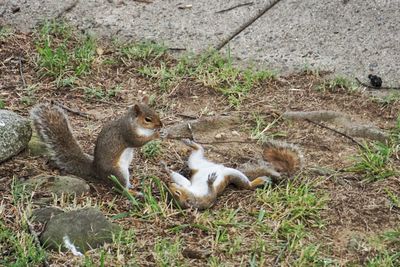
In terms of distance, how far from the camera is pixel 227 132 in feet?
15.0

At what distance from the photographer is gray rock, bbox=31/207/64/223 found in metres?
3.50

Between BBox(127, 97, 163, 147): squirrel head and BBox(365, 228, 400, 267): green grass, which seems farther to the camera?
BBox(127, 97, 163, 147): squirrel head

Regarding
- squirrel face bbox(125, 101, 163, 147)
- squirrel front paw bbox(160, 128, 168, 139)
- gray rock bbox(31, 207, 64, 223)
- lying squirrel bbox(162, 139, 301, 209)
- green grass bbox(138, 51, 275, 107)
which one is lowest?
green grass bbox(138, 51, 275, 107)

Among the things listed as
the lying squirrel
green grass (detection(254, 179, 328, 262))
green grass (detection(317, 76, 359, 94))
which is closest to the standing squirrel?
the lying squirrel

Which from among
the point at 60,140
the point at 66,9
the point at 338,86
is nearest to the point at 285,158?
the point at 60,140

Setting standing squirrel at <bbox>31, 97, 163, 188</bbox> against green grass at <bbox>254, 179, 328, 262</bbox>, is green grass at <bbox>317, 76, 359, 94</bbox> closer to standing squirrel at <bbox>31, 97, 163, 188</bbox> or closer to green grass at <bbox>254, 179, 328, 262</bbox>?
green grass at <bbox>254, 179, 328, 262</bbox>

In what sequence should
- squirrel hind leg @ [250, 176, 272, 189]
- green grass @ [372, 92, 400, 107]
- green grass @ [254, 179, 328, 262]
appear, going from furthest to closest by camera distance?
green grass @ [372, 92, 400, 107] < squirrel hind leg @ [250, 176, 272, 189] < green grass @ [254, 179, 328, 262]

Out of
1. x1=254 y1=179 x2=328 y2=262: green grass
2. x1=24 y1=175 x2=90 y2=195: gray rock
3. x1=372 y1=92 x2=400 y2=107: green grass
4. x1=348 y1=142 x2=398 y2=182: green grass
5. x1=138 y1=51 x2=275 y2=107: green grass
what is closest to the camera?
x1=254 y1=179 x2=328 y2=262: green grass

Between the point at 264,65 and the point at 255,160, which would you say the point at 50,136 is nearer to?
the point at 255,160

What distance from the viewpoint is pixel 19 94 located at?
4844 mm

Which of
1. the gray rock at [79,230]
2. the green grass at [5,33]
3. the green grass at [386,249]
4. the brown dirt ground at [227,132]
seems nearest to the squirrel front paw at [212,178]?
the brown dirt ground at [227,132]

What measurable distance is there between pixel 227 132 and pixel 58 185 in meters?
1.16

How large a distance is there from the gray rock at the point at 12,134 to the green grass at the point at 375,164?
1.66 meters

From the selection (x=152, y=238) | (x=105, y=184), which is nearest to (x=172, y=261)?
(x=152, y=238)
